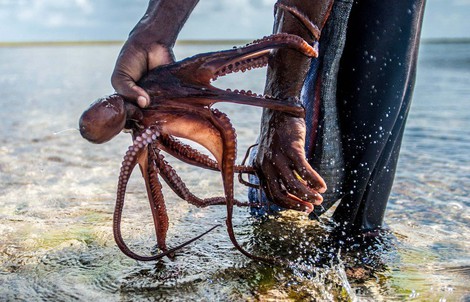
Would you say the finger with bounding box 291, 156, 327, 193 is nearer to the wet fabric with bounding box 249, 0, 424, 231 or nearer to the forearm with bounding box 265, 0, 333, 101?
the forearm with bounding box 265, 0, 333, 101

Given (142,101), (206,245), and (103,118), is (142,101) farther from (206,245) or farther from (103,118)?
(206,245)

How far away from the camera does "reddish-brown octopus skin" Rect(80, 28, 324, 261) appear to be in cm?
246

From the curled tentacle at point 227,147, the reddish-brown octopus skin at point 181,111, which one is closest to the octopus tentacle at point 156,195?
the reddish-brown octopus skin at point 181,111

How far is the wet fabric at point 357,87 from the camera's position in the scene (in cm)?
331

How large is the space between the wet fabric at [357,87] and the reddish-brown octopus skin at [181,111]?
27.6 inches

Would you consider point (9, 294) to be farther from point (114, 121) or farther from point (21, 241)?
point (114, 121)

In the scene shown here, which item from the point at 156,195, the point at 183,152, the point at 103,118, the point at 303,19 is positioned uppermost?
the point at 303,19

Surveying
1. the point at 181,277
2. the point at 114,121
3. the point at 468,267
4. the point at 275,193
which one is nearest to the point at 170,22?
the point at 114,121

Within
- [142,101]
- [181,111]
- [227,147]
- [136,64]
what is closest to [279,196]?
[227,147]

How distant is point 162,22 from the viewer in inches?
103

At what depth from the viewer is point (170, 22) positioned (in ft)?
8.59

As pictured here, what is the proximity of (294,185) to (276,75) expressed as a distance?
0.53 m

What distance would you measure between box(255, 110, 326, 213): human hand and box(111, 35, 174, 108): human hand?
606 millimetres

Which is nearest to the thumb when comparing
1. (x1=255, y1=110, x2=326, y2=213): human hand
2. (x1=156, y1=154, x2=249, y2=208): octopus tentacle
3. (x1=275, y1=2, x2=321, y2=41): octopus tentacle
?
(x1=156, y1=154, x2=249, y2=208): octopus tentacle
